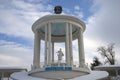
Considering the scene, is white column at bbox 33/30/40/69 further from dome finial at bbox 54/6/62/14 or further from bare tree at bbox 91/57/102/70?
bare tree at bbox 91/57/102/70

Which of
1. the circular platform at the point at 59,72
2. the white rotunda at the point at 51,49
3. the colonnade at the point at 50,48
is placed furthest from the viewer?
the colonnade at the point at 50,48

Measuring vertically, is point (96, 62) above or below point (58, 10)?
below

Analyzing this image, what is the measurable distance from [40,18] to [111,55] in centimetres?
3364

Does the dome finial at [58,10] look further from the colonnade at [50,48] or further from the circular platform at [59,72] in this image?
the circular platform at [59,72]

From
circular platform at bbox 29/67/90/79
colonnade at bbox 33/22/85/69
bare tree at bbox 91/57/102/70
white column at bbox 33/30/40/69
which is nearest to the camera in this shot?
circular platform at bbox 29/67/90/79

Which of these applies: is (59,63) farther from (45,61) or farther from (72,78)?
(72,78)

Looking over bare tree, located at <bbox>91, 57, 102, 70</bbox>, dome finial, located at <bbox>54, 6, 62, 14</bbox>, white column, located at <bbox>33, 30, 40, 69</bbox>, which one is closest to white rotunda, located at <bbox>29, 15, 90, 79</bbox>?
white column, located at <bbox>33, 30, 40, 69</bbox>

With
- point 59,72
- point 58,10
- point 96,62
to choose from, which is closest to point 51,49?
point 58,10

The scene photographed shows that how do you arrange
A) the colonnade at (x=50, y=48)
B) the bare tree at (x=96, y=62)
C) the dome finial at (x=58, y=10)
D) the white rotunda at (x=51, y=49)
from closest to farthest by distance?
the white rotunda at (x=51, y=49), the colonnade at (x=50, y=48), the dome finial at (x=58, y=10), the bare tree at (x=96, y=62)

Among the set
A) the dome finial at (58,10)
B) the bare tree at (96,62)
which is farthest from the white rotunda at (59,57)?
the bare tree at (96,62)

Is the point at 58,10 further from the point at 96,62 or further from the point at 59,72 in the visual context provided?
the point at 96,62

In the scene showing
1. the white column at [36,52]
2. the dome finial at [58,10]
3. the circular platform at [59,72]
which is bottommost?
the circular platform at [59,72]

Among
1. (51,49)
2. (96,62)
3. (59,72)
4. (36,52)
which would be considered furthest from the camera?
(96,62)

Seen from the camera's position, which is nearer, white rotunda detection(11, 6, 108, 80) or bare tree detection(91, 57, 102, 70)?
white rotunda detection(11, 6, 108, 80)
